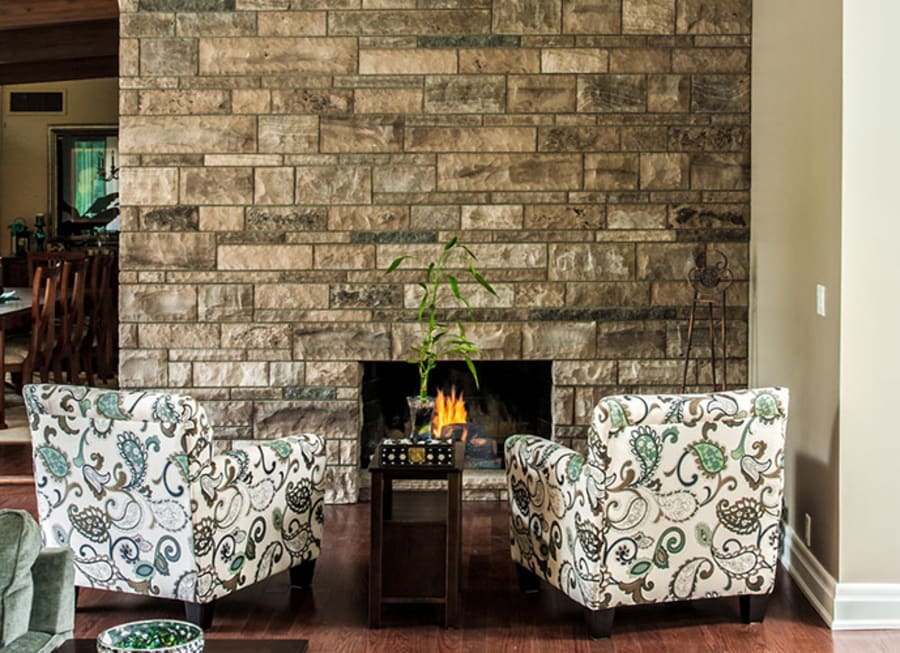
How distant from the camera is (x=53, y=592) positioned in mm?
2709

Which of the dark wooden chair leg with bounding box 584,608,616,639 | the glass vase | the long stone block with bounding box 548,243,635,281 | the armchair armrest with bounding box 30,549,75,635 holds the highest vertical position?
the long stone block with bounding box 548,243,635,281

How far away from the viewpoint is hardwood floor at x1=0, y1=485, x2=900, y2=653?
4.05 m

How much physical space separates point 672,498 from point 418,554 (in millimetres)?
961

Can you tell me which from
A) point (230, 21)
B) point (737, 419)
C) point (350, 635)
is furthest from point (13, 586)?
point (230, 21)

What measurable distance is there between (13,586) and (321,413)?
3.50 m

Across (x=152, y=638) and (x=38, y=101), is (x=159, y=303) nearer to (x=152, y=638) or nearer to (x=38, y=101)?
(x=152, y=638)

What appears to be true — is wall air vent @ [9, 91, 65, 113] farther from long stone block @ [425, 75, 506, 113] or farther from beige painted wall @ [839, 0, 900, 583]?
beige painted wall @ [839, 0, 900, 583]

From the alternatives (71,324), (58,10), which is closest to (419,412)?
(58,10)

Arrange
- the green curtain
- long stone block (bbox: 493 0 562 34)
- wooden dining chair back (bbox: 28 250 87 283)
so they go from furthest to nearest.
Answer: the green curtain → wooden dining chair back (bbox: 28 250 87 283) → long stone block (bbox: 493 0 562 34)

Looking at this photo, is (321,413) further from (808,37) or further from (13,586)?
(13,586)

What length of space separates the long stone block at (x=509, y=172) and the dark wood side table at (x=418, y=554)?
2099 millimetres

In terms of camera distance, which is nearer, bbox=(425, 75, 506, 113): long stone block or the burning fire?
bbox=(425, 75, 506, 113): long stone block

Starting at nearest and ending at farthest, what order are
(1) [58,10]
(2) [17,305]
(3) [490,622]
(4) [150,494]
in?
1. (4) [150,494]
2. (3) [490,622]
3. (1) [58,10]
4. (2) [17,305]

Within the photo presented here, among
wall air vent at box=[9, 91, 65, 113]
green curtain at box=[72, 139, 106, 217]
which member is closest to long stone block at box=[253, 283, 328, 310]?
green curtain at box=[72, 139, 106, 217]
